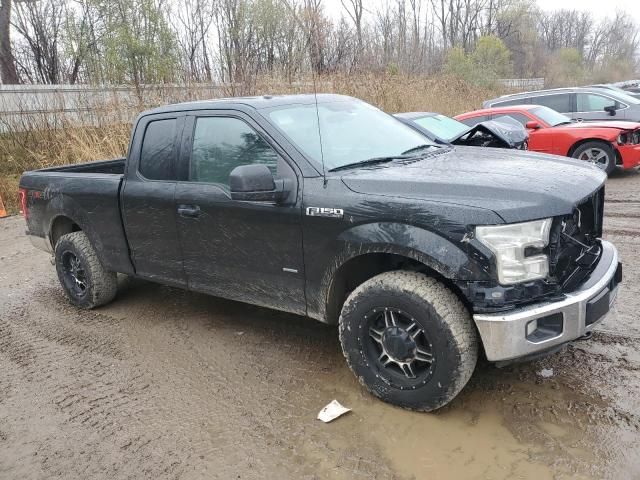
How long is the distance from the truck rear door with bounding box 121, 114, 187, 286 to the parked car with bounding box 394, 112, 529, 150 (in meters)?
2.10

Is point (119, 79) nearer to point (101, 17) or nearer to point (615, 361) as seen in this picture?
point (101, 17)

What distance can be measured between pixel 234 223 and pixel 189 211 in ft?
1.43

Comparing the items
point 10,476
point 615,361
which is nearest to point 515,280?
point 615,361

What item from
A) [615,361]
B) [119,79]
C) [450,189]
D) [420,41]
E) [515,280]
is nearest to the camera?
[515,280]

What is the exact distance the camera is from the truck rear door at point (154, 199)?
4.08 m

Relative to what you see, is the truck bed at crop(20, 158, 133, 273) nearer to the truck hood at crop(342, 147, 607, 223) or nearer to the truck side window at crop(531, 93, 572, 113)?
the truck hood at crop(342, 147, 607, 223)

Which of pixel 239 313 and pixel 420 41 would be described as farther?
pixel 420 41

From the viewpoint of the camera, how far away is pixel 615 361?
347 centimetres

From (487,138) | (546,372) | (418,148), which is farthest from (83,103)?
(546,372)

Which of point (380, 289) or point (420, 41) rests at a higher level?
point (420, 41)

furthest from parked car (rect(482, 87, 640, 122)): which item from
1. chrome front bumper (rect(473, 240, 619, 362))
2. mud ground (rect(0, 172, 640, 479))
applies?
chrome front bumper (rect(473, 240, 619, 362))

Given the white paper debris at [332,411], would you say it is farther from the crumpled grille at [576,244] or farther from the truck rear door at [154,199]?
the truck rear door at [154,199]

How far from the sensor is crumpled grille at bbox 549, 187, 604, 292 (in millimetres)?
2760

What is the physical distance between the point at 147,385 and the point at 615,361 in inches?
122
